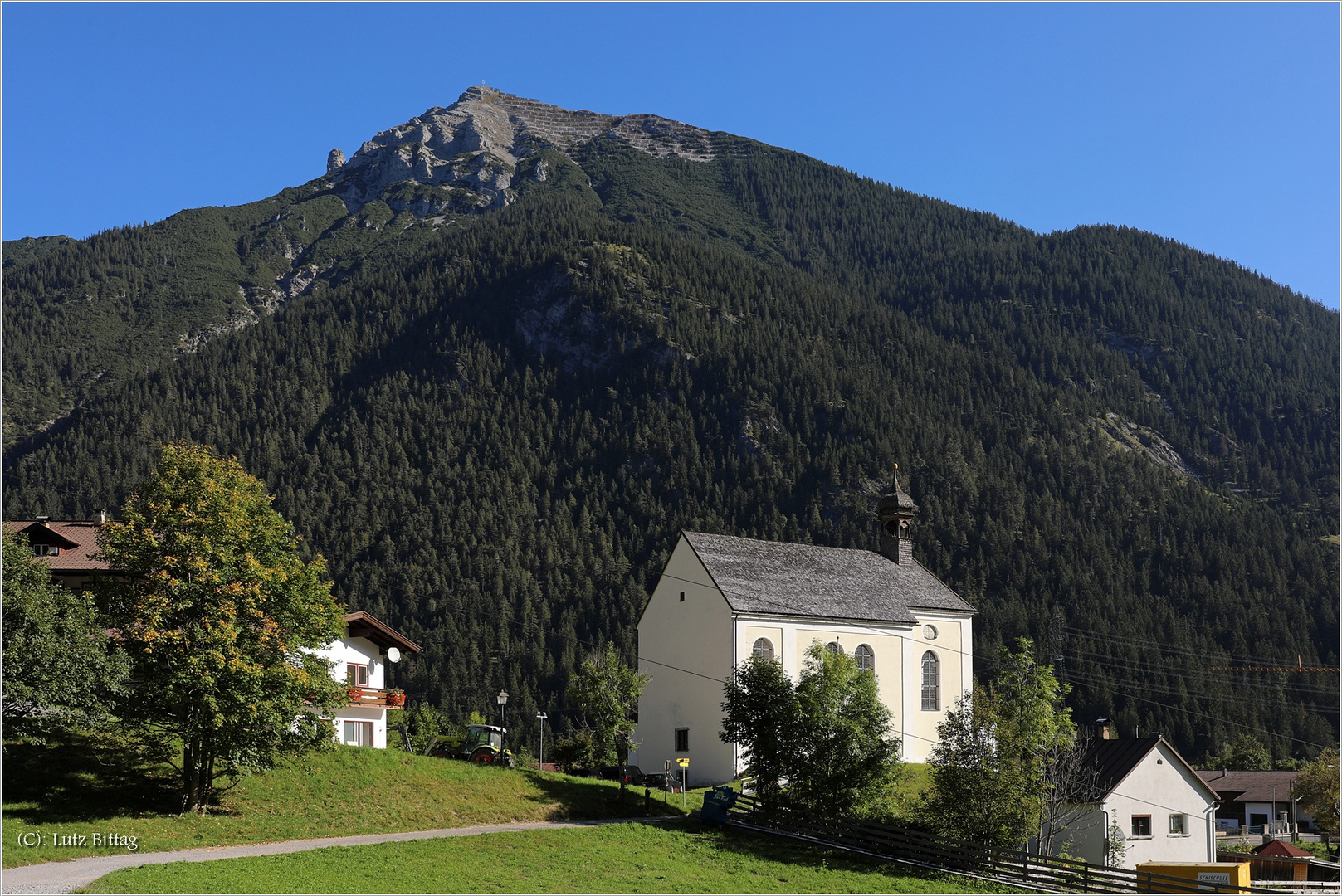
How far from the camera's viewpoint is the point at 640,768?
221 ft

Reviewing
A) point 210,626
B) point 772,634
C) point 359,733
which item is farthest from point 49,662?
point 772,634

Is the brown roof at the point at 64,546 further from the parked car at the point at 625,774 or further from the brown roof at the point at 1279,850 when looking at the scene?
the brown roof at the point at 1279,850

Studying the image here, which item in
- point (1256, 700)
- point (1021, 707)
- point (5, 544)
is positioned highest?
point (5, 544)

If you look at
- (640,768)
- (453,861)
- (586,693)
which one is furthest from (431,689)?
(453,861)

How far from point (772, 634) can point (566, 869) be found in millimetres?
28352

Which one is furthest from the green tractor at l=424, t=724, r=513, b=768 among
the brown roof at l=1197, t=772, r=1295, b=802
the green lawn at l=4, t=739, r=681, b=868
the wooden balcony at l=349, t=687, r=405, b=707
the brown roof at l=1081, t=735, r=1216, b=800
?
the brown roof at l=1197, t=772, r=1295, b=802

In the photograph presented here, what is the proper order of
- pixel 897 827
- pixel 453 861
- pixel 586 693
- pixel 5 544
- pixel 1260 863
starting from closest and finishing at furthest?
pixel 453 861 < pixel 5 544 < pixel 897 827 < pixel 586 693 < pixel 1260 863

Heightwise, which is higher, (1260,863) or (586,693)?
(586,693)

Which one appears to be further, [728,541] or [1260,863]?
[728,541]

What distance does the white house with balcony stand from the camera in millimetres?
64562

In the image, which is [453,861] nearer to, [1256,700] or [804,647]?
[804,647]

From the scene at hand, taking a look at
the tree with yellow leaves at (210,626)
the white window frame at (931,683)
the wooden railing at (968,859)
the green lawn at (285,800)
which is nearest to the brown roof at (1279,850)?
the white window frame at (931,683)

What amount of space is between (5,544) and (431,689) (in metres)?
140

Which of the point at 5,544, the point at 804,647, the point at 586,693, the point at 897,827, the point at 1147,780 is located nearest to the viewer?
the point at 5,544
